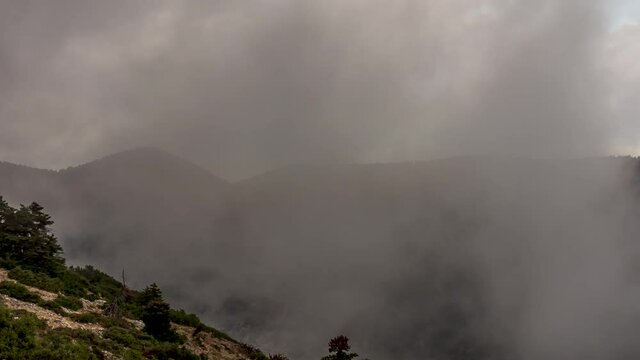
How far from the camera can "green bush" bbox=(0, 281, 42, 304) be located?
30.3 m

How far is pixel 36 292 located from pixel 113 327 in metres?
6.08

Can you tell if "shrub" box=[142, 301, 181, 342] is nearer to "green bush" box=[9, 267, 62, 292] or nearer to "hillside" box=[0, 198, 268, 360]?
"hillside" box=[0, 198, 268, 360]

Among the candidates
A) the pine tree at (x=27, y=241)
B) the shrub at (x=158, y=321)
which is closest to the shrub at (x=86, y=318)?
the shrub at (x=158, y=321)

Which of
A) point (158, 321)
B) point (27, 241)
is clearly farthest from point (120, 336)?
point (27, 241)

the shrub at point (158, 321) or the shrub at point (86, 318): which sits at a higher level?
the shrub at point (158, 321)

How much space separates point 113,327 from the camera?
32.8 m

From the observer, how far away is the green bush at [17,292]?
30312 mm

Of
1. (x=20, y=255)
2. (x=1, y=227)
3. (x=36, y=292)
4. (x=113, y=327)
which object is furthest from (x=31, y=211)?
(x=113, y=327)

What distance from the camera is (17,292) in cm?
3077

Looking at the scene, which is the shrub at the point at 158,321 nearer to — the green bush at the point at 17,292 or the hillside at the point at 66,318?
the hillside at the point at 66,318

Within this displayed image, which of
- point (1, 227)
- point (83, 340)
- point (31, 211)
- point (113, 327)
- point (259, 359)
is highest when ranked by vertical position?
point (31, 211)

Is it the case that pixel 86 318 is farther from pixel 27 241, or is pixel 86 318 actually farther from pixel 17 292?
pixel 27 241

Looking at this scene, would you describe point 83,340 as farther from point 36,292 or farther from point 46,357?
point 36,292

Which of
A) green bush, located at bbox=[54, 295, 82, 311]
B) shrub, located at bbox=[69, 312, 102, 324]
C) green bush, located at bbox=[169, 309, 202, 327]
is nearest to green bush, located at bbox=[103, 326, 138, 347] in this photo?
shrub, located at bbox=[69, 312, 102, 324]
